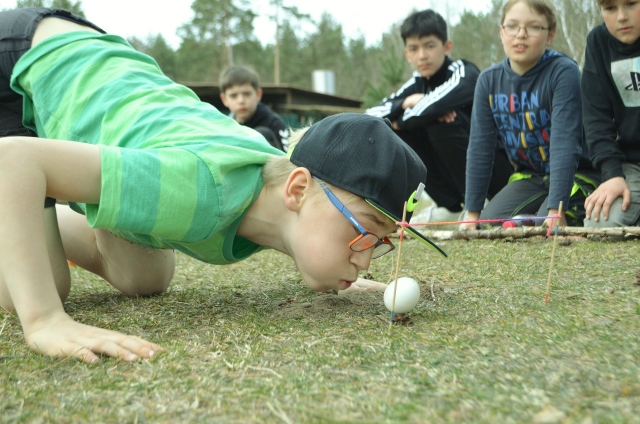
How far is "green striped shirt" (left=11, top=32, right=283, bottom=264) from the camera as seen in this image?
2.07m

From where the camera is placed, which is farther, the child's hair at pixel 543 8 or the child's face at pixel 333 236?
the child's hair at pixel 543 8

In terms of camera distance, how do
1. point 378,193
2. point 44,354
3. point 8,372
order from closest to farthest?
point 8,372, point 44,354, point 378,193

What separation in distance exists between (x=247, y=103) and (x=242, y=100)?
8 centimetres

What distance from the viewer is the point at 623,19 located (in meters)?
3.94

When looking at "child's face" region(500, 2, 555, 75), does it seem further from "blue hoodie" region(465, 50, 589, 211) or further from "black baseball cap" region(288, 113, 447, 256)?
"black baseball cap" region(288, 113, 447, 256)

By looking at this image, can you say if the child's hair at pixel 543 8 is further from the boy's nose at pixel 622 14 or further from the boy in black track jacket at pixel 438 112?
the boy in black track jacket at pixel 438 112

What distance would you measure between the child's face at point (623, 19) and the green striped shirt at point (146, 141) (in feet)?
8.25

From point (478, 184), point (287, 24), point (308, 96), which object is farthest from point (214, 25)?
point (478, 184)

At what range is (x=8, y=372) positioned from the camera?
1.82 m

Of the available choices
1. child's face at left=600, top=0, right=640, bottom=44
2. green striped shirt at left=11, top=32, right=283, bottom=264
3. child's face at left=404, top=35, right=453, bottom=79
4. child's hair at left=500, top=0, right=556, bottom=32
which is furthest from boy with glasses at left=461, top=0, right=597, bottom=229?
green striped shirt at left=11, top=32, right=283, bottom=264

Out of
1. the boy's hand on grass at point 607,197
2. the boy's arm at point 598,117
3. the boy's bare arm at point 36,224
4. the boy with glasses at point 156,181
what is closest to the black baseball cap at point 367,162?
the boy with glasses at point 156,181

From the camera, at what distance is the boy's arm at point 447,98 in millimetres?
5809

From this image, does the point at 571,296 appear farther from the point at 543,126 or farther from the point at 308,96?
the point at 308,96

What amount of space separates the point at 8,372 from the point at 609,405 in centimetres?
152
